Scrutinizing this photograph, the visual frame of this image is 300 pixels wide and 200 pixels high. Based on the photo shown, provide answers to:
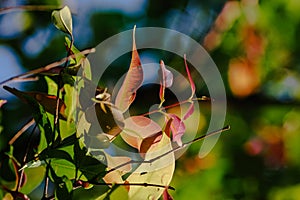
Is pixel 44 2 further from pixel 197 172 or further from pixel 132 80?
pixel 132 80

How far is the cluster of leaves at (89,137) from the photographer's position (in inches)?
14.3

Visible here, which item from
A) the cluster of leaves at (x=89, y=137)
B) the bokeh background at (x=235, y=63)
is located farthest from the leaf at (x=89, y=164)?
the bokeh background at (x=235, y=63)

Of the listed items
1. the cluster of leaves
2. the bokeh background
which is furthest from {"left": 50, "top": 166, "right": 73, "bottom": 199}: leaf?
the bokeh background

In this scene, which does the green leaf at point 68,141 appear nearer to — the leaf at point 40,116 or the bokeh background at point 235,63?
the leaf at point 40,116

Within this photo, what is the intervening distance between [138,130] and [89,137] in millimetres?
37

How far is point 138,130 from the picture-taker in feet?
1.28

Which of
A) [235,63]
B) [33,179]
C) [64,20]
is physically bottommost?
[235,63]

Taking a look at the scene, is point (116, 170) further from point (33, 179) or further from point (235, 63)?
point (235, 63)

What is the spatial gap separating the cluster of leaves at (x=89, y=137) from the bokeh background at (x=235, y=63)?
52cm

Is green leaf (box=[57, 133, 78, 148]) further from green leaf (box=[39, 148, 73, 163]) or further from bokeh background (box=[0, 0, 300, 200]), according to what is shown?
bokeh background (box=[0, 0, 300, 200])

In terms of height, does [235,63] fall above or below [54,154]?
below

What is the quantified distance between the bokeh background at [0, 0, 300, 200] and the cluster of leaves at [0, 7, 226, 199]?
1.72ft

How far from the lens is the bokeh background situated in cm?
95

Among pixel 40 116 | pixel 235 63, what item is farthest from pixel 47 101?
pixel 235 63
